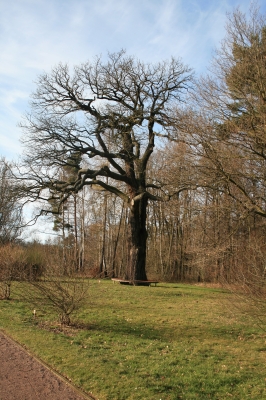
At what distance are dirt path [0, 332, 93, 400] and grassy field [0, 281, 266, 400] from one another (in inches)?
8.9

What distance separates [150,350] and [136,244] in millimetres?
15182

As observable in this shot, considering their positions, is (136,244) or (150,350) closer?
(150,350)

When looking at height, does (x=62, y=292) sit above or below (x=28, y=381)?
above

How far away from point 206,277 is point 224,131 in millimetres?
20616

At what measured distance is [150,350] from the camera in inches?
286

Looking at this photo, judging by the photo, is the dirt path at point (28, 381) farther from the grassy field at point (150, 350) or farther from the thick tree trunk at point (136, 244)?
the thick tree trunk at point (136, 244)

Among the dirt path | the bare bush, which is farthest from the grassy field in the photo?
the bare bush

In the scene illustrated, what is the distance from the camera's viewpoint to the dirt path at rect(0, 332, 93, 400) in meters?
4.86

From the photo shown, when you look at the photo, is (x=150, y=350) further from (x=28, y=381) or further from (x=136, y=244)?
(x=136, y=244)

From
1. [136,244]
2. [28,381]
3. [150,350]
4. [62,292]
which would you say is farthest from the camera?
[136,244]

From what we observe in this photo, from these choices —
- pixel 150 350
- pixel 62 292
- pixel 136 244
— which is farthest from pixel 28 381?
pixel 136 244

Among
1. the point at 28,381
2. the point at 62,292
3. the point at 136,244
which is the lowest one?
the point at 28,381

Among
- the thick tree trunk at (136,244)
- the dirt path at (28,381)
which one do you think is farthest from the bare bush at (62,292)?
the thick tree trunk at (136,244)

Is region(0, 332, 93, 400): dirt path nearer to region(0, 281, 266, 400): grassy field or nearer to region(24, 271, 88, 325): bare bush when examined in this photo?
region(0, 281, 266, 400): grassy field
